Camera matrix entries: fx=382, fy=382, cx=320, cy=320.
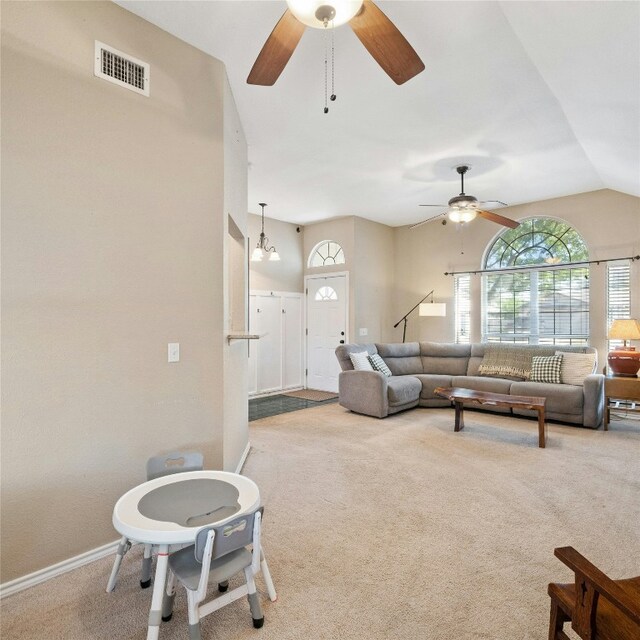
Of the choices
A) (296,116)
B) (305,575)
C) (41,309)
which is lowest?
(305,575)

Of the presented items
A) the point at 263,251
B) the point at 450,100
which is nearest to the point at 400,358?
the point at 263,251

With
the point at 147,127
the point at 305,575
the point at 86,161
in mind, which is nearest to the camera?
the point at 305,575

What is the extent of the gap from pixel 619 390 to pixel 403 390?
2416mm

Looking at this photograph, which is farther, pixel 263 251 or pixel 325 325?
pixel 325 325

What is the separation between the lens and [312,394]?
6.63m

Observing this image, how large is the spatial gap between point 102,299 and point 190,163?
1041 millimetres

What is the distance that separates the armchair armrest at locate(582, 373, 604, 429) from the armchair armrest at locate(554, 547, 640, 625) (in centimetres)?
386

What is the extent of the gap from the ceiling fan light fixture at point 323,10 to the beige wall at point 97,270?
1168 millimetres

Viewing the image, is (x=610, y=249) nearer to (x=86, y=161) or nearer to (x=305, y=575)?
(x=305, y=575)

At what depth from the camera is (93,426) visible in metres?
2.08

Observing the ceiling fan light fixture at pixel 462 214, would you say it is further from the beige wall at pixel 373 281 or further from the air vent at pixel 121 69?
the air vent at pixel 121 69

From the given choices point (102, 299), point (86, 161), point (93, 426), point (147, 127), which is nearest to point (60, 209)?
point (86, 161)

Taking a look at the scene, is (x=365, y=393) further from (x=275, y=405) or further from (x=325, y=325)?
(x=325, y=325)

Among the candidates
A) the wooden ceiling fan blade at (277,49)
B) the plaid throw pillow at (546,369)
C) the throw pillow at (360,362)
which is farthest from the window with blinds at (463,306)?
the wooden ceiling fan blade at (277,49)
